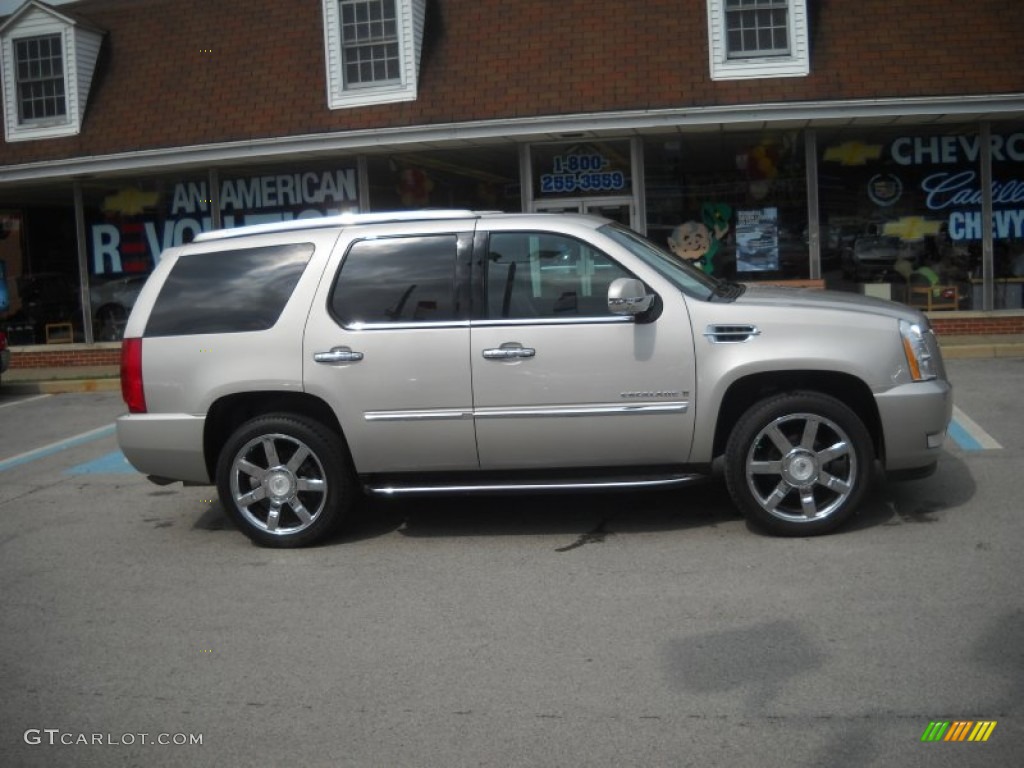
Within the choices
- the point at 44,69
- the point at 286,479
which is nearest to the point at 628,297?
the point at 286,479

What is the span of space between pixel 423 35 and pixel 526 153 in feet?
7.65

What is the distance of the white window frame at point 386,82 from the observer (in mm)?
15953

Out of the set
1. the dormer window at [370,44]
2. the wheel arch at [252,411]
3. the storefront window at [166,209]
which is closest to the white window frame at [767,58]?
the dormer window at [370,44]

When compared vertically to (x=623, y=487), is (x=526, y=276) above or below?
above

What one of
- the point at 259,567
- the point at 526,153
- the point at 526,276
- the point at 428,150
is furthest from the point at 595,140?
the point at 259,567

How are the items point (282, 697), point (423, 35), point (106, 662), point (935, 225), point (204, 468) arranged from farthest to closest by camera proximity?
point (423, 35) < point (935, 225) < point (204, 468) < point (106, 662) < point (282, 697)

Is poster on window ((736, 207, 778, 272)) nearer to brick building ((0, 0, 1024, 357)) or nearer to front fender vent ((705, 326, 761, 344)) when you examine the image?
brick building ((0, 0, 1024, 357))

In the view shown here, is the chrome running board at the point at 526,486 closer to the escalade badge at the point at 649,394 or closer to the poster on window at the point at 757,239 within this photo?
the escalade badge at the point at 649,394

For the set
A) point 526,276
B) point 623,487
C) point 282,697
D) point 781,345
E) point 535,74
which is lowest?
point 282,697

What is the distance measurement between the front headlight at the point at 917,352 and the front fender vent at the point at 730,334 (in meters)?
0.83

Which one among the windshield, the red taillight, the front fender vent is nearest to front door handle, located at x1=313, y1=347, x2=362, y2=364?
the red taillight

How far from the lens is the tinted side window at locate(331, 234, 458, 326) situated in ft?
21.4

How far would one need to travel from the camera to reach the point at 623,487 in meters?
6.29

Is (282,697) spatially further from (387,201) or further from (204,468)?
(387,201)
